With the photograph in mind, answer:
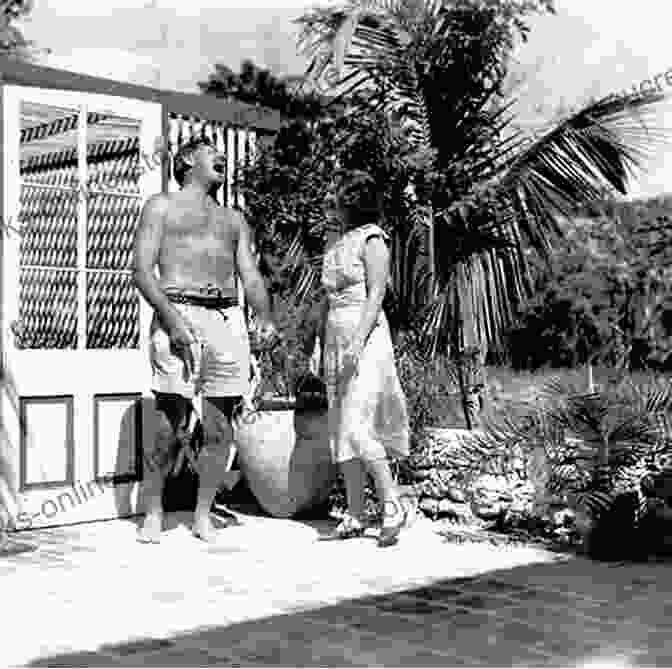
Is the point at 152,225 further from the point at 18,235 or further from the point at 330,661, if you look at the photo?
the point at 330,661

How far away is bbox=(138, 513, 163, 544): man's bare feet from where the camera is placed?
567 centimetres

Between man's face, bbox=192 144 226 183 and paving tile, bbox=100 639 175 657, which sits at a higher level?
man's face, bbox=192 144 226 183

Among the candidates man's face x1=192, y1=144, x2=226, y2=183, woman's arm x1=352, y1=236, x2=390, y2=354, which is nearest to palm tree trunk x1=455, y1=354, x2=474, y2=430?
woman's arm x1=352, y1=236, x2=390, y2=354

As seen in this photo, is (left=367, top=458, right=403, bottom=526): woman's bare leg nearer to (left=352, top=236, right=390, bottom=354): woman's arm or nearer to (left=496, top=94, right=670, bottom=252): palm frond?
(left=352, top=236, right=390, bottom=354): woman's arm

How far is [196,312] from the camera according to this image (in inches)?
229

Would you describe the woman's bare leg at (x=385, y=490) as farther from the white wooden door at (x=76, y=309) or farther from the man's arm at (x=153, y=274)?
the white wooden door at (x=76, y=309)

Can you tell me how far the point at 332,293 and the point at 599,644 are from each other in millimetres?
2696

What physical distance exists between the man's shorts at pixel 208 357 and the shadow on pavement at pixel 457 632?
174cm

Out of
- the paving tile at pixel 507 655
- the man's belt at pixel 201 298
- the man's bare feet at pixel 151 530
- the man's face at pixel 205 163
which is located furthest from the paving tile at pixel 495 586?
the man's face at pixel 205 163

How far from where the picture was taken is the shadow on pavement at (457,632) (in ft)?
11.2

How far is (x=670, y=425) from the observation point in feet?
16.7

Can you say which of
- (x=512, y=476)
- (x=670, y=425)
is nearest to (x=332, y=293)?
(x=512, y=476)

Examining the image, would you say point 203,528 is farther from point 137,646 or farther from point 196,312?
point 137,646

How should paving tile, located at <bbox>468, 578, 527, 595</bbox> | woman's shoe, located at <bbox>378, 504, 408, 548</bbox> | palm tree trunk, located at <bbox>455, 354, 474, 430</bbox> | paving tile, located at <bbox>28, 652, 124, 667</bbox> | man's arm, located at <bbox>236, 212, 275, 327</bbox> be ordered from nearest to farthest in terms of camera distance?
paving tile, located at <bbox>28, 652, 124, 667</bbox>, paving tile, located at <bbox>468, 578, 527, 595</bbox>, woman's shoe, located at <bbox>378, 504, 408, 548</bbox>, man's arm, located at <bbox>236, 212, 275, 327</bbox>, palm tree trunk, located at <bbox>455, 354, 474, 430</bbox>
